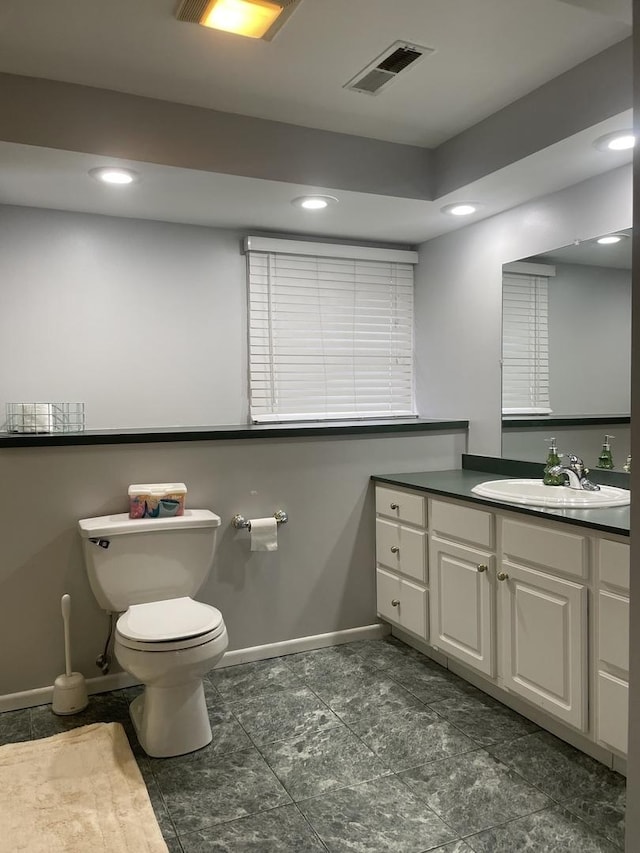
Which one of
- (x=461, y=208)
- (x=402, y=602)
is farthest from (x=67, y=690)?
(x=461, y=208)

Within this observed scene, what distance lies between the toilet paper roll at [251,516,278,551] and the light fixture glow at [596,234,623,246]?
1.79 meters

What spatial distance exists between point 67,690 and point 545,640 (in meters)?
1.76

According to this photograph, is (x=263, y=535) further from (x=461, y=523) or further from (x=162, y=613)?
(x=461, y=523)

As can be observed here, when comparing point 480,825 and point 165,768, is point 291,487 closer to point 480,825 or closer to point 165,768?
point 165,768

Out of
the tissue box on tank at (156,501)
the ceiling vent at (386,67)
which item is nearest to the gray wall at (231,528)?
the tissue box on tank at (156,501)

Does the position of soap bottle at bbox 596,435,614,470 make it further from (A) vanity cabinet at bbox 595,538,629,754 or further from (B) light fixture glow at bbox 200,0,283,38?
(B) light fixture glow at bbox 200,0,283,38

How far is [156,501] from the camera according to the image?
8.54 ft

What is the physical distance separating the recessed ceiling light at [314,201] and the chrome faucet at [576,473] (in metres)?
1.50

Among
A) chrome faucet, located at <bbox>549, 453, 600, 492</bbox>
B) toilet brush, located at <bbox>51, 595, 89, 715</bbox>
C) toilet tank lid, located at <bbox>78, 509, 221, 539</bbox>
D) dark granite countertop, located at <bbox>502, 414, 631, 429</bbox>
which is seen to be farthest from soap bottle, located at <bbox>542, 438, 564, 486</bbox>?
toilet brush, located at <bbox>51, 595, 89, 715</bbox>

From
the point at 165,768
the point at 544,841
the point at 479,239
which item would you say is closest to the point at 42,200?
the point at 479,239

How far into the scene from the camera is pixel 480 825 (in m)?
1.82

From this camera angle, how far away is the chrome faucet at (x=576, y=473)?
2.56 meters

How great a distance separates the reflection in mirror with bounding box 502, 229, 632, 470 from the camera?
2.58 metres

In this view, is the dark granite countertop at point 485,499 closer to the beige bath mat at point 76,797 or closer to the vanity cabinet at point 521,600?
the vanity cabinet at point 521,600
